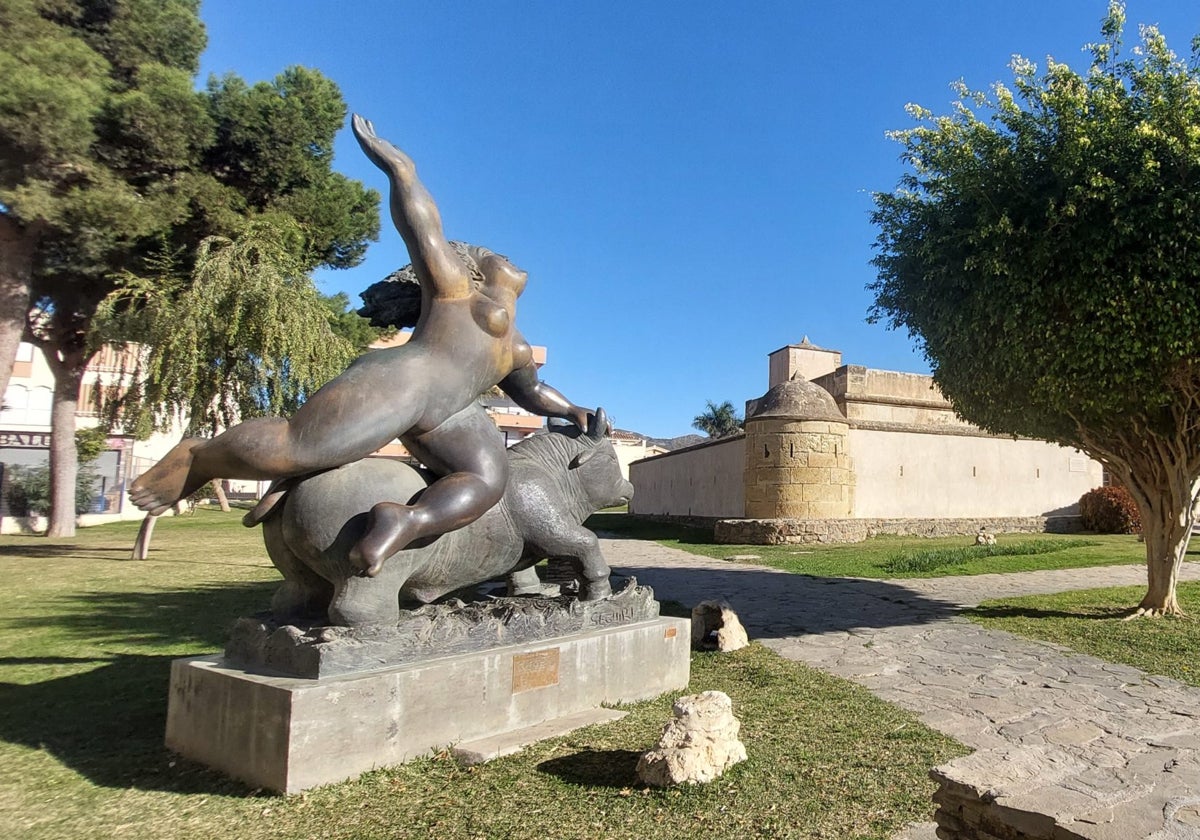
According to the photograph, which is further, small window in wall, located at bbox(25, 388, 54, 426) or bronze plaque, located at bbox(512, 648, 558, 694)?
small window in wall, located at bbox(25, 388, 54, 426)

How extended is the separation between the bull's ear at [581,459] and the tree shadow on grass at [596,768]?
5.36 ft

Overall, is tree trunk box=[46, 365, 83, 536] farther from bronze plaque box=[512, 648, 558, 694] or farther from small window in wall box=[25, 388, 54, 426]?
small window in wall box=[25, 388, 54, 426]

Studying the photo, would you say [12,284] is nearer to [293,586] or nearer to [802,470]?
[293,586]

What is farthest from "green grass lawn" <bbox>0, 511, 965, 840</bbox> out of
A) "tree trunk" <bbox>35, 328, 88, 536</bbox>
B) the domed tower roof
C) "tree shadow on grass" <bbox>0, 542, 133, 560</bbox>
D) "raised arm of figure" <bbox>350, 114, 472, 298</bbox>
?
the domed tower roof

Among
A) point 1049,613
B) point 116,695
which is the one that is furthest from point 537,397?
point 1049,613

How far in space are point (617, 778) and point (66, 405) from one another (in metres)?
17.4

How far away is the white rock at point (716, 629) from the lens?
638cm

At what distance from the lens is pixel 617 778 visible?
325 centimetres

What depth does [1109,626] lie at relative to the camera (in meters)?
7.46

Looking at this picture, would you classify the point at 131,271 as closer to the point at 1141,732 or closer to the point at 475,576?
the point at 475,576

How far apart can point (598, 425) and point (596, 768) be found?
6.74 ft

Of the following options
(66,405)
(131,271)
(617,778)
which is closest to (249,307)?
(131,271)

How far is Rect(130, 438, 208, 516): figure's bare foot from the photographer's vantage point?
3400 millimetres

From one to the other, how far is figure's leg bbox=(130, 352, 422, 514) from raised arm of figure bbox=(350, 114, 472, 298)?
592mm
